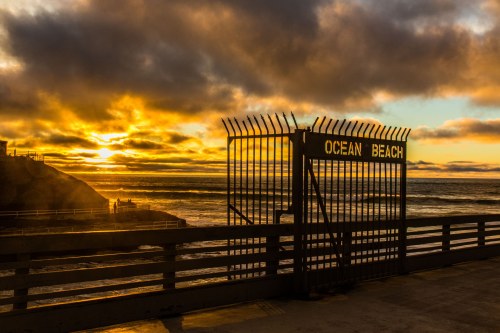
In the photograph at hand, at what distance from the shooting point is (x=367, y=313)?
21.6ft

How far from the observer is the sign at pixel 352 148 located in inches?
306

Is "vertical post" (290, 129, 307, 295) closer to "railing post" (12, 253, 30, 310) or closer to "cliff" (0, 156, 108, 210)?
"railing post" (12, 253, 30, 310)

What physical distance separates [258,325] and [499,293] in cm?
458

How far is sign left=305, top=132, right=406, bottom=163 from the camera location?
25.5 ft

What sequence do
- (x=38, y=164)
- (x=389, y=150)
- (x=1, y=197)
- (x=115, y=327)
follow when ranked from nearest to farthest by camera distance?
(x=115, y=327), (x=389, y=150), (x=1, y=197), (x=38, y=164)

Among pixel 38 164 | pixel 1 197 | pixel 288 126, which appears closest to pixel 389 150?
pixel 288 126

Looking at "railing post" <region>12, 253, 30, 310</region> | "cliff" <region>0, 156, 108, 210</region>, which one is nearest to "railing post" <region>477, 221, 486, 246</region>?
"railing post" <region>12, 253, 30, 310</region>

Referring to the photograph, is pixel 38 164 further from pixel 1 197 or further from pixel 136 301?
pixel 136 301

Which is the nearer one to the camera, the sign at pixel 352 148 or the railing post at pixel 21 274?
the railing post at pixel 21 274

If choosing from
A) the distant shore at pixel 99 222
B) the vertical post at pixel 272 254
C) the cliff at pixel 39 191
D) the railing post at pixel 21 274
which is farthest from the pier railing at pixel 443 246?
the cliff at pixel 39 191

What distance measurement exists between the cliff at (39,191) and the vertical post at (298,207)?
215ft

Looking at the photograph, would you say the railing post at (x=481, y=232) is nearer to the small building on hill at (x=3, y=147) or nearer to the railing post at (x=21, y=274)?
the railing post at (x=21, y=274)

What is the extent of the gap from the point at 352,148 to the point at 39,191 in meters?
70.2

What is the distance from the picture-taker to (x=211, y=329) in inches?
225
